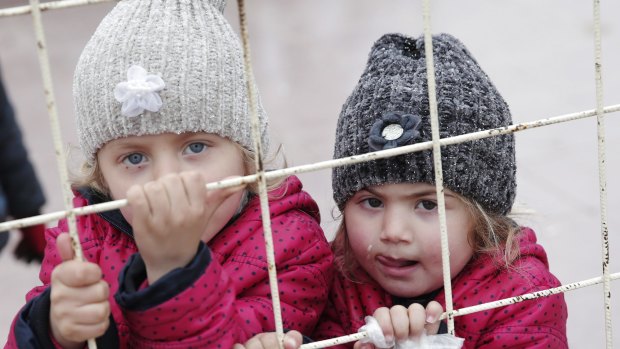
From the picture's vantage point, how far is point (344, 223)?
1.27 metres

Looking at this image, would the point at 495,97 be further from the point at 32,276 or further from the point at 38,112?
the point at 38,112

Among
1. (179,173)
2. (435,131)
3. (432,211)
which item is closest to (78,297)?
(179,173)

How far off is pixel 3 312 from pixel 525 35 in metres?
2.62

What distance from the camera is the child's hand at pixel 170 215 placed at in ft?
2.65

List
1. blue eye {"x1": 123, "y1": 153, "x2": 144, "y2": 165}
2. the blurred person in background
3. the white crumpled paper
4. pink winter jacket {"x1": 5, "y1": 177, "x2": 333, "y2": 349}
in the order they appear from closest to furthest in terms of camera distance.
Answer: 1. pink winter jacket {"x1": 5, "y1": 177, "x2": 333, "y2": 349}
2. the white crumpled paper
3. blue eye {"x1": 123, "y1": 153, "x2": 144, "y2": 165}
4. the blurred person in background

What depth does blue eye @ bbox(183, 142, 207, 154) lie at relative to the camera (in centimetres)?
110

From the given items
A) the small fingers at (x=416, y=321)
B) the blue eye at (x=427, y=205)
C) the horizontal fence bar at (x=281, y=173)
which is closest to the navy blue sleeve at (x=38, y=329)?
the horizontal fence bar at (x=281, y=173)

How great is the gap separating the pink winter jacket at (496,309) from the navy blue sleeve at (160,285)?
372mm

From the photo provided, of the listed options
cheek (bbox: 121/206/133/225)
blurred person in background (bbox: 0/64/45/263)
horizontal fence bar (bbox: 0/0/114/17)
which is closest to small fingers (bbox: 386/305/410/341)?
cheek (bbox: 121/206/133/225)

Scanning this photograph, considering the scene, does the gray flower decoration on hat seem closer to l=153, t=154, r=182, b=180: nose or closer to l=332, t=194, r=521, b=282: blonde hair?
l=332, t=194, r=521, b=282: blonde hair

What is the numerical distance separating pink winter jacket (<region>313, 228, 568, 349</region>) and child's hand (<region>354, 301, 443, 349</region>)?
146 mm

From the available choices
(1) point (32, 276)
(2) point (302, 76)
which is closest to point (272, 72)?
(2) point (302, 76)

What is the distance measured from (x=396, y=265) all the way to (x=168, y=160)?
32 centimetres

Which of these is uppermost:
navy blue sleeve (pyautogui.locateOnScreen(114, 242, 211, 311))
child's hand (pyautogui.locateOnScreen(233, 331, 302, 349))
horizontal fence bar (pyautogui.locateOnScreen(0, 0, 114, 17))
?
horizontal fence bar (pyautogui.locateOnScreen(0, 0, 114, 17))
